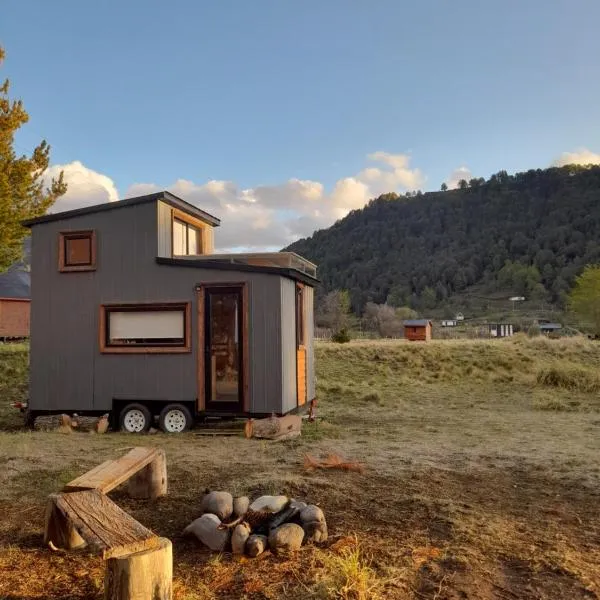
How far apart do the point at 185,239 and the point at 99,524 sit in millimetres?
8244

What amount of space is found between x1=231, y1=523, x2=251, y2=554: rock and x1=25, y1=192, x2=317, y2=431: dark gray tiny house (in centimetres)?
535

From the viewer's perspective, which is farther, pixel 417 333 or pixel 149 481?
pixel 417 333

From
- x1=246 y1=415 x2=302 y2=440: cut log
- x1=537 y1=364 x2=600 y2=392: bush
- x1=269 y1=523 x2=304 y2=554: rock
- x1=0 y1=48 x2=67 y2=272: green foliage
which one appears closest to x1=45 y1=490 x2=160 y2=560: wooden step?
x1=269 y1=523 x2=304 y2=554: rock

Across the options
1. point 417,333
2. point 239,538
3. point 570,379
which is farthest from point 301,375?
point 417,333

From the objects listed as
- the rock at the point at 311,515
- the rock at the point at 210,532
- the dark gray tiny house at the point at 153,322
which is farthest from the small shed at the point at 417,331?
the rock at the point at 210,532

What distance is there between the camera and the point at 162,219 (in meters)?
10.2

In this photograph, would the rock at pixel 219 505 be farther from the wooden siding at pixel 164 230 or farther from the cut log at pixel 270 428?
the wooden siding at pixel 164 230

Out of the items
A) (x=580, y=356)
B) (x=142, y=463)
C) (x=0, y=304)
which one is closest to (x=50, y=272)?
(x=142, y=463)

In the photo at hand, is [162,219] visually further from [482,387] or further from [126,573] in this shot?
[482,387]

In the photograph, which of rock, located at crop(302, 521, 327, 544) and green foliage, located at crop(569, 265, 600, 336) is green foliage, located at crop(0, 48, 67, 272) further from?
green foliage, located at crop(569, 265, 600, 336)

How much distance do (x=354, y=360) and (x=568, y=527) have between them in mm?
17656

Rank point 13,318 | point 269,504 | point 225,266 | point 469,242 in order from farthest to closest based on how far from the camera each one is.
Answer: point 469,242 → point 13,318 → point 225,266 → point 269,504

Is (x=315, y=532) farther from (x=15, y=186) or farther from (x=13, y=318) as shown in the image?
(x=13, y=318)

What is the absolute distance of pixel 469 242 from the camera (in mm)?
111188
